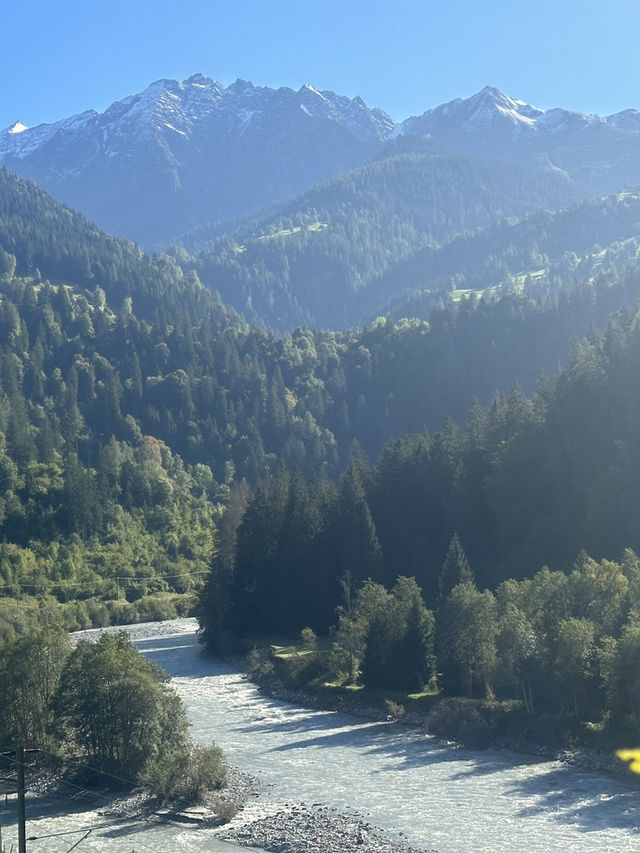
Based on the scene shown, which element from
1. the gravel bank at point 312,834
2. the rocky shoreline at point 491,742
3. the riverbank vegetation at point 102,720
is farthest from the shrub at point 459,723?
the riverbank vegetation at point 102,720

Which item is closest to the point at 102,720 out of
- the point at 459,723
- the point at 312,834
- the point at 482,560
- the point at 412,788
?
the point at 312,834

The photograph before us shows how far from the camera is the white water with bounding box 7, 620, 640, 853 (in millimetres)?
59406

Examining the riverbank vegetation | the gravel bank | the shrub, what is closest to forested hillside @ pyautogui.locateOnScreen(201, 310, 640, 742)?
the shrub

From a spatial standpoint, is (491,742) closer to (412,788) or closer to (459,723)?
(459,723)

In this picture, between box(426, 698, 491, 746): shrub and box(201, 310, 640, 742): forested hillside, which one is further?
box(201, 310, 640, 742): forested hillside

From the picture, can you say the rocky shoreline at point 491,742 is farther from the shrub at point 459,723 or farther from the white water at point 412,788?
the white water at point 412,788

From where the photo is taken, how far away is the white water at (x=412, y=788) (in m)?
59.4

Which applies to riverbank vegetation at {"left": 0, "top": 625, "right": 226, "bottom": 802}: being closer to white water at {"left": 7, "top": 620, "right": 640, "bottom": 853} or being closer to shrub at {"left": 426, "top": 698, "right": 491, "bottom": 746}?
white water at {"left": 7, "top": 620, "right": 640, "bottom": 853}

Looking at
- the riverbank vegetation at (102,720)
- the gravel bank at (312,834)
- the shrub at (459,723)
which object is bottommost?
the gravel bank at (312,834)

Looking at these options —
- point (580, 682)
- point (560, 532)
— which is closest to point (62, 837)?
point (580, 682)

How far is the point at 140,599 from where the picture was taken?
563 feet

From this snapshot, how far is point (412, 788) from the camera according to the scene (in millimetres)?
69438

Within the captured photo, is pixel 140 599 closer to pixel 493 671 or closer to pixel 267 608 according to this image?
pixel 267 608

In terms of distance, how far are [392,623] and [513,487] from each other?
116ft
